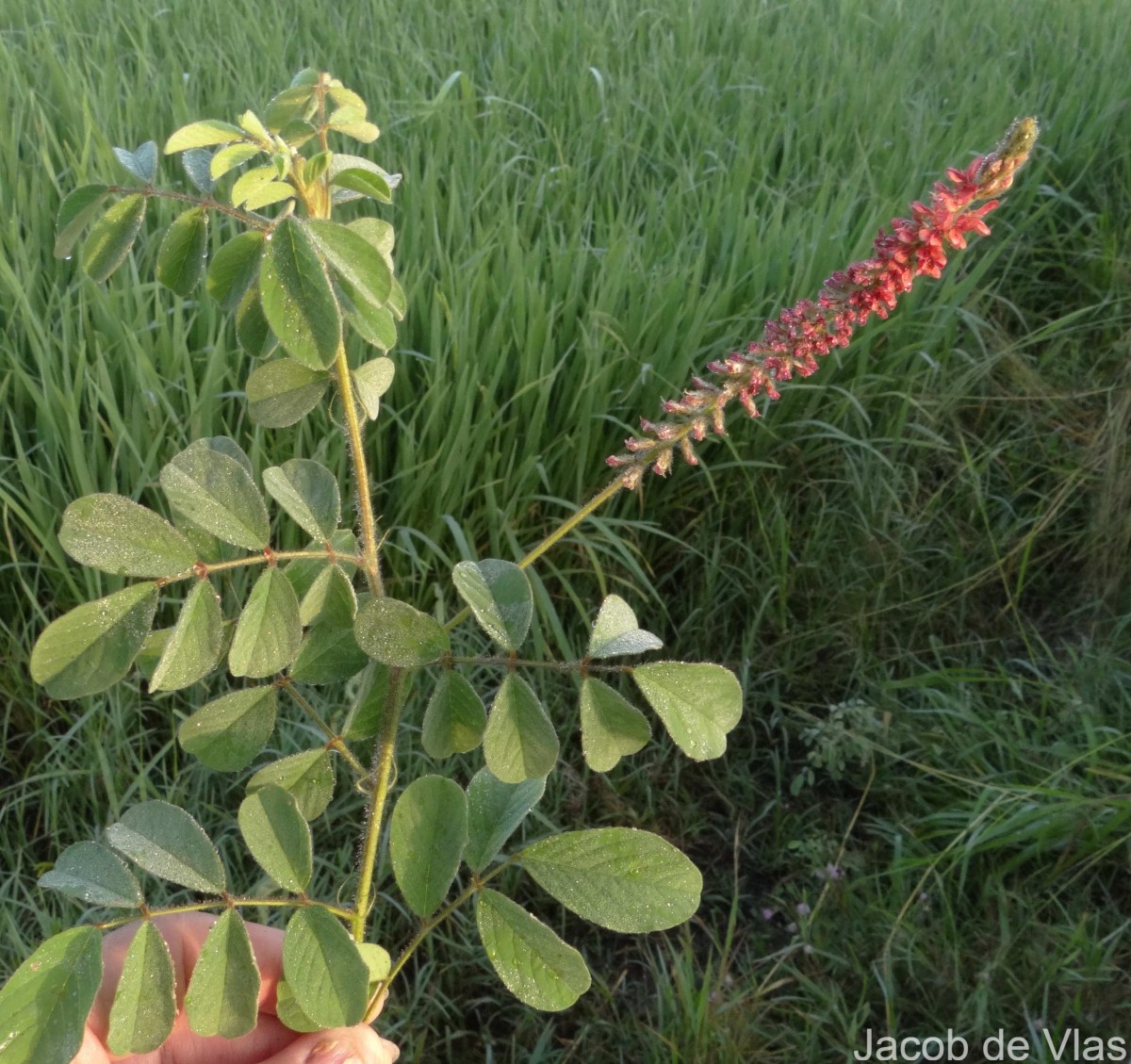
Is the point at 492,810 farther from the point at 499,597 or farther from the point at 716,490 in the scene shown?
the point at 716,490

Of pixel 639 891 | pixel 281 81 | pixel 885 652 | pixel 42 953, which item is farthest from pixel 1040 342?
pixel 42 953

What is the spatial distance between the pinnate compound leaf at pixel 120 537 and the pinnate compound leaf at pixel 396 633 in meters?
0.11

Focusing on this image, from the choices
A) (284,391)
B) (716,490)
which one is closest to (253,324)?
(284,391)

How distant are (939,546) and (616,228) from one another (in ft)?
2.84

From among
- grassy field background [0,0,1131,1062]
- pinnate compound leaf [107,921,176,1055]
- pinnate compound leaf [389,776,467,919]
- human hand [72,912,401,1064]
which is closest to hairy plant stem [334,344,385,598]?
pinnate compound leaf [389,776,467,919]

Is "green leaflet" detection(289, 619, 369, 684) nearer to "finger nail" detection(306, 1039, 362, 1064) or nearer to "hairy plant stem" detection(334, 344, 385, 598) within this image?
"hairy plant stem" detection(334, 344, 385, 598)

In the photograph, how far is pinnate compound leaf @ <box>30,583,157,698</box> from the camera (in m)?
0.60

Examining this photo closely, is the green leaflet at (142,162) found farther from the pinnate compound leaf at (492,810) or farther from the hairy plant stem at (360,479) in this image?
the pinnate compound leaf at (492,810)

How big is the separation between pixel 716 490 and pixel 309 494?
1.44 meters

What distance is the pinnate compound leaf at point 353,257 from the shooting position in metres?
0.58

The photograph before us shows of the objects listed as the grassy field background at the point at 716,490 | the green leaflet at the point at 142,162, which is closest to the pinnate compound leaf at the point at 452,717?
the green leaflet at the point at 142,162

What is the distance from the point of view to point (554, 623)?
1.78m

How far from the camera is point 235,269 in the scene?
623mm

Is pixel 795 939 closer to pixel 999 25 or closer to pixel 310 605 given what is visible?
pixel 310 605
